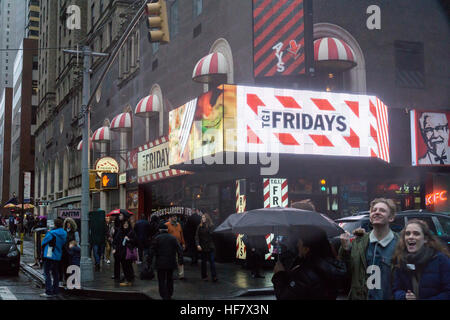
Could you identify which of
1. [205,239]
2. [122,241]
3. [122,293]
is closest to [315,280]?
[122,293]

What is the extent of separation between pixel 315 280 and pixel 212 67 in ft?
50.6

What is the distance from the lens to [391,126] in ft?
63.0

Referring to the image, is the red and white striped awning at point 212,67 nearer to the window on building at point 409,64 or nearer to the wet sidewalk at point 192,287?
the window on building at point 409,64

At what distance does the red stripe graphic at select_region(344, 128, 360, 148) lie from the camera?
16797mm

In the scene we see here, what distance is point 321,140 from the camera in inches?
651

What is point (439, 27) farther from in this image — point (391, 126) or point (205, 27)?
point (205, 27)

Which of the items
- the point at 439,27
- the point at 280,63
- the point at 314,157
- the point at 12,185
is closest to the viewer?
the point at 314,157

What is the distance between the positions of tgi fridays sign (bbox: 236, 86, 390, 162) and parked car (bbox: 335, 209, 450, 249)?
4.39 m

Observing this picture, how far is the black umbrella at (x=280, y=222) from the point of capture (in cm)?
589

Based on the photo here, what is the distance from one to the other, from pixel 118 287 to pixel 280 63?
8819 millimetres

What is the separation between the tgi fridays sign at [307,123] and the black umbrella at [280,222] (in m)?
9.23

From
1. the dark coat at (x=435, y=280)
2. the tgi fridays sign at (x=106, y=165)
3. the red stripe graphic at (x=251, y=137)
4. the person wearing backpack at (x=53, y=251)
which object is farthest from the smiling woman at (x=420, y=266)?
the tgi fridays sign at (x=106, y=165)
